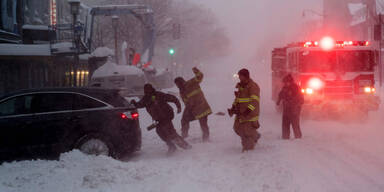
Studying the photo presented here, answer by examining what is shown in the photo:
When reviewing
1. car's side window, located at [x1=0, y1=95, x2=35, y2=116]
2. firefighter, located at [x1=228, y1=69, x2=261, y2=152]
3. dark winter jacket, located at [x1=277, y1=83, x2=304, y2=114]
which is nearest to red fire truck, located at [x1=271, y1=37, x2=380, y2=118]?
dark winter jacket, located at [x1=277, y1=83, x2=304, y2=114]

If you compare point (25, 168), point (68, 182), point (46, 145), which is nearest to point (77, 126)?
point (46, 145)

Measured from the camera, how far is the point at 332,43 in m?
15.0

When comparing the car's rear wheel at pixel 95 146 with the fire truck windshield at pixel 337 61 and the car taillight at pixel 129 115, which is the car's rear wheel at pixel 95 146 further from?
the fire truck windshield at pixel 337 61

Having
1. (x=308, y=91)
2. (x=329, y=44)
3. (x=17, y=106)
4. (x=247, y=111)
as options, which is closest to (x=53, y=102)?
(x=17, y=106)

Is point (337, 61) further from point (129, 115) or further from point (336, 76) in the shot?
point (129, 115)

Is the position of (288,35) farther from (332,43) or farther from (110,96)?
(110,96)

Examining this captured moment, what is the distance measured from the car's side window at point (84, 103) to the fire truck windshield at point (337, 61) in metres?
8.26

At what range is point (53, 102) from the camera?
8.69m

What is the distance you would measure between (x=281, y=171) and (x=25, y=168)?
13.7 ft

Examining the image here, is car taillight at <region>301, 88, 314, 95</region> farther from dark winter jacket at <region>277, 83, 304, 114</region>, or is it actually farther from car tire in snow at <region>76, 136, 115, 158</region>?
car tire in snow at <region>76, 136, 115, 158</region>

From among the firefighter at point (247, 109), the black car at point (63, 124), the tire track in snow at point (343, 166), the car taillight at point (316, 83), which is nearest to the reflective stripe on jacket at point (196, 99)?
the firefighter at point (247, 109)

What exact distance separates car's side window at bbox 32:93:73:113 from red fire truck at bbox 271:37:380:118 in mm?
8504

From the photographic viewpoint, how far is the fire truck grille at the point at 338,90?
14750 mm

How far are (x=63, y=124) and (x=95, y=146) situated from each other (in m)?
0.70
